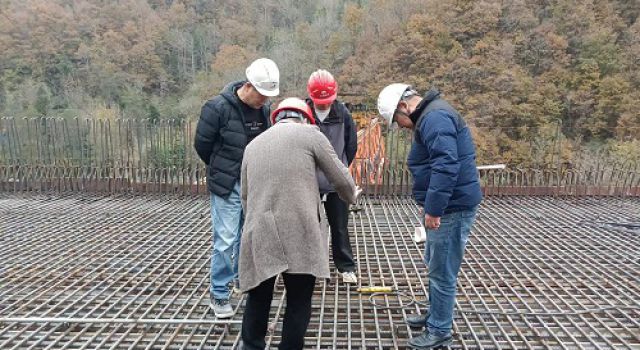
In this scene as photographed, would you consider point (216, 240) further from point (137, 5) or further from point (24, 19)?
point (137, 5)

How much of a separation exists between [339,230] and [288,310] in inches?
52.8

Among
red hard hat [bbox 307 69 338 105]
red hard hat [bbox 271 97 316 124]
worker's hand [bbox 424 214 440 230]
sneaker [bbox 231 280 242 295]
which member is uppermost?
red hard hat [bbox 307 69 338 105]

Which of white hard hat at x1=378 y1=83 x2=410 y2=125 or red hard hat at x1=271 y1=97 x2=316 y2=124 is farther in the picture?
white hard hat at x1=378 y1=83 x2=410 y2=125

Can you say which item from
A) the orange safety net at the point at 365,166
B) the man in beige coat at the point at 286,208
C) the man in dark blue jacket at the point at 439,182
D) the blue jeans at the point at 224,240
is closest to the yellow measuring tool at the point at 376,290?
the man in dark blue jacket at the point at 439,182

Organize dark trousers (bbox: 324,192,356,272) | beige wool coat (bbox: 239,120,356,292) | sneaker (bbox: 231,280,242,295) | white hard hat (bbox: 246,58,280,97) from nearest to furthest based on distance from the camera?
beige wool coat (bbox: 239,120,356,292) → white hard hat (bbox: 246,58,280,97) → sneaker (bbox: 231,280,242,295) → dark trousers (bbox: 324,192,356,272)

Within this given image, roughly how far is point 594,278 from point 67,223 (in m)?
5.17

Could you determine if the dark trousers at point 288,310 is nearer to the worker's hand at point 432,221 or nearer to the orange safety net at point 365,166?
the worker's hand at point 432,221

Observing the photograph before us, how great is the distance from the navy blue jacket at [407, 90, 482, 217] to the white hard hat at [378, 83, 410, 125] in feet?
0.36

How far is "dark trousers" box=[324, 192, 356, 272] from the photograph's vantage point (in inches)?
129

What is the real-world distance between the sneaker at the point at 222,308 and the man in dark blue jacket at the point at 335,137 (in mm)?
909

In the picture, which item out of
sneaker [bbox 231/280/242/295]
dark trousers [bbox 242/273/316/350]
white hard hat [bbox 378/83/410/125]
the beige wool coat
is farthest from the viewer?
sneaker [bbox 231/280/242/295]

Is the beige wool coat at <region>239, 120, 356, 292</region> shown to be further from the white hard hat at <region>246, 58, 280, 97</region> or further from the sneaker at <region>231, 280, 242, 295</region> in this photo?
the sneaker at <region>231, 280, 242, 295</region>

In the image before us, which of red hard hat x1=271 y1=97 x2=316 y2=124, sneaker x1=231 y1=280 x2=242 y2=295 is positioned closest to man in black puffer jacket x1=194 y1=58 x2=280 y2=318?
sneaker x1=231 y1=280 x2=242 y2=295

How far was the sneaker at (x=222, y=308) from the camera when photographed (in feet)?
9.06
